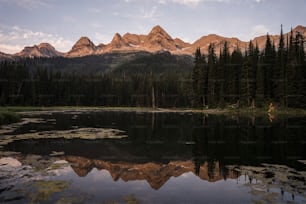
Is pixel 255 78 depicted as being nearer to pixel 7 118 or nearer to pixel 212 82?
pixel 212 82

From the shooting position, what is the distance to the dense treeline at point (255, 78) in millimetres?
76062

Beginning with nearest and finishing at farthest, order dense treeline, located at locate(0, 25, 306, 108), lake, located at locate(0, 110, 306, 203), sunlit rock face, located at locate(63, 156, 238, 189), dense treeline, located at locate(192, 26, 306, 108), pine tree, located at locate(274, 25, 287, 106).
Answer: lake, located at locate(0, 110, 306, 203), sunlit rock face, located at locate(63, 156, 238, 189), dense treeline, located at locate(192, 26, 306, 108), pine tree, located at locate(274, 25, 287, 106), dense treeline, located at locate(0, 25, 306, 108)

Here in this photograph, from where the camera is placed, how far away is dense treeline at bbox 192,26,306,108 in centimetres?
7606

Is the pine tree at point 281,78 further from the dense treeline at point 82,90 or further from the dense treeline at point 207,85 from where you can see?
the dense treeline at point 82,90

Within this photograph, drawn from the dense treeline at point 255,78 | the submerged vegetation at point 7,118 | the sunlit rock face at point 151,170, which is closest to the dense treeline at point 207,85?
the dense treeline at point 255,78

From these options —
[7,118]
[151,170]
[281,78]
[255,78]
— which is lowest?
[151,170]

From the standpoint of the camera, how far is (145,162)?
21.4m

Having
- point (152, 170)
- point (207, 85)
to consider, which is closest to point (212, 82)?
point (207, 85)

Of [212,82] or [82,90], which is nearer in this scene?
[212,82]

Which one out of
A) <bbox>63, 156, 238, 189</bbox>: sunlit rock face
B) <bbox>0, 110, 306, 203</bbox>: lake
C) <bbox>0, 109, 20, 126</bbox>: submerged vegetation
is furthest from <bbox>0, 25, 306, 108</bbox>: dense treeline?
<bbox>0, 109, 20, 126</bbox>: submerged vegetation

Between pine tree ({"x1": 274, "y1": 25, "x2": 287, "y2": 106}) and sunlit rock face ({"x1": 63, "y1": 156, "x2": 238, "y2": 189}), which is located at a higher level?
pine tree ({"x1": 274, "y1": 25, "x2": 287, "y2": 106})

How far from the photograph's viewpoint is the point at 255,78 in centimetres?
8962

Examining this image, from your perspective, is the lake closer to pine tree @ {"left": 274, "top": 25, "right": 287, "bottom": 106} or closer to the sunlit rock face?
the sunlit rock face

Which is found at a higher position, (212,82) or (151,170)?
(212,82)
